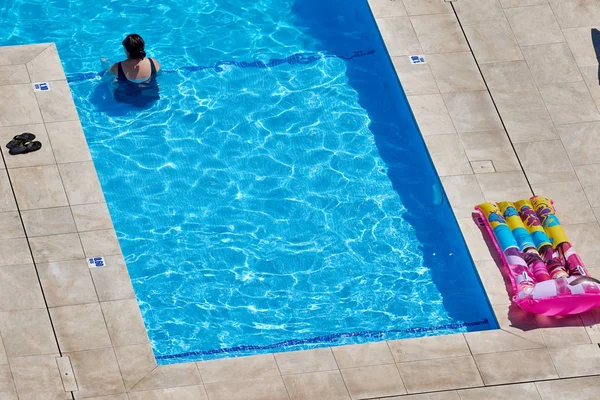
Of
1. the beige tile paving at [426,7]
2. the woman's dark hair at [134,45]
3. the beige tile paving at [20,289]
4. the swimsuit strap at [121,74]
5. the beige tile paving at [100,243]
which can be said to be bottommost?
the beige tile paving at [20,289]

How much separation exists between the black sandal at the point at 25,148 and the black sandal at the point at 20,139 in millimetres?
51

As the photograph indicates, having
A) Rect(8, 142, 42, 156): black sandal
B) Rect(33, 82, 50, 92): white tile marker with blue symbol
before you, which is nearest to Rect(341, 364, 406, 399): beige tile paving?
Rect(8, 142, 42, 156): black sandal

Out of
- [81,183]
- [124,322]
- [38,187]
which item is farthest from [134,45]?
[124,322]

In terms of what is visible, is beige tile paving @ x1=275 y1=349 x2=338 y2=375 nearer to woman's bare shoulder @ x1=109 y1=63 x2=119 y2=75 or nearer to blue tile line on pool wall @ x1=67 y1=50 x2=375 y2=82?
woman's bare shoulder @ x1=109 y1=63 x2=119 y2=75

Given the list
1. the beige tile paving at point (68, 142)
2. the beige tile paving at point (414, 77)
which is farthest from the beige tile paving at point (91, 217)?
the beige tile paving at point (414, 77)

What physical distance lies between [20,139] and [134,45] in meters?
2.49

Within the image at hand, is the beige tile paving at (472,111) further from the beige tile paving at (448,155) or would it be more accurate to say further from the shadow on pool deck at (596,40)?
the shadow on pool deck at (596,40)

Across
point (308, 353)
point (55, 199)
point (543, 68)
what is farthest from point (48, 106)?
point (543, 68)

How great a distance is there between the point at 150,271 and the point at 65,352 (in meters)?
2.12

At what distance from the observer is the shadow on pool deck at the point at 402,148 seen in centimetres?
1953

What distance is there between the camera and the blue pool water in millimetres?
19016

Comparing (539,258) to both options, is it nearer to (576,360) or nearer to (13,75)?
(576,360)

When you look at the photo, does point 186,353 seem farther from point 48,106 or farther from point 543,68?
point 543,68

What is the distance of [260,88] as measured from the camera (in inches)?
863
